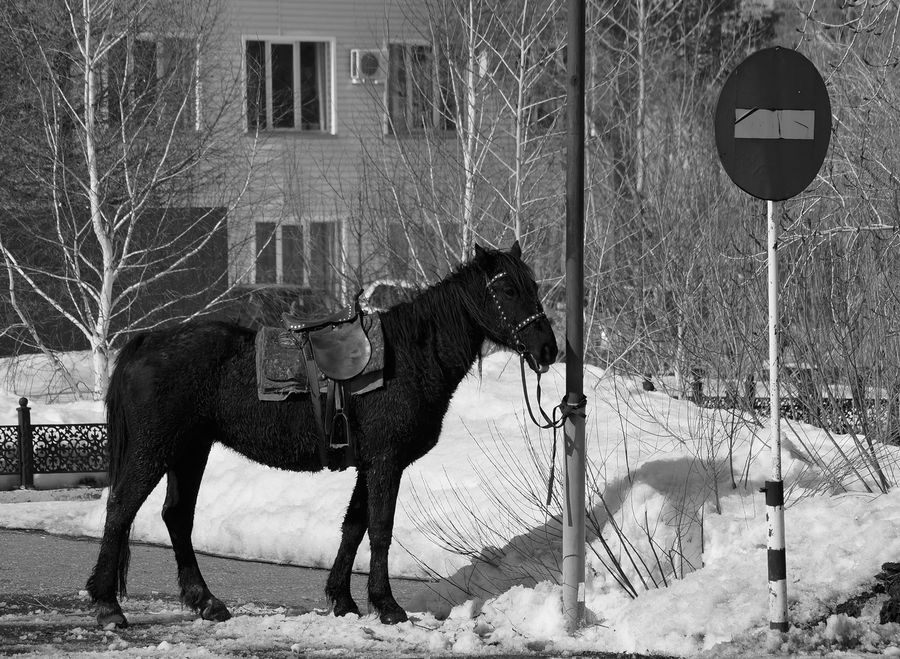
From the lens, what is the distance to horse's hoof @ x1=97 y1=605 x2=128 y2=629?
7508 mm

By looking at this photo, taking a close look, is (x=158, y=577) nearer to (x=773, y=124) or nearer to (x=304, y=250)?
(x=773, y=124)

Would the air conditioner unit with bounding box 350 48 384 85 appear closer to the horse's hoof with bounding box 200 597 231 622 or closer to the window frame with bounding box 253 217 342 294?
the window frame with bounding box 253 217 342 294

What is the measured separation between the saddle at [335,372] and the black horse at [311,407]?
0.09 m

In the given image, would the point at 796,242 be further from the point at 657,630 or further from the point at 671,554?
the point at 657,630

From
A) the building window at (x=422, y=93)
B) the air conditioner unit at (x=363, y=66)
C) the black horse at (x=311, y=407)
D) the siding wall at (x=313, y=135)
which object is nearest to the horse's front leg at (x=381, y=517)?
the black horse at (x=311, y=407)

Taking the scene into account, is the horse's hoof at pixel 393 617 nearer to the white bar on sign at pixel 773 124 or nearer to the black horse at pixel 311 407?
the black horse at pixel 311 407

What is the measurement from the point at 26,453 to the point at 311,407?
9.02 metres

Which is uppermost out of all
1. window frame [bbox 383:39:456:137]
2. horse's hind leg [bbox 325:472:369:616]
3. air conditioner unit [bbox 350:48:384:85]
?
air conditioner unit [bbox 350:48:384:85]

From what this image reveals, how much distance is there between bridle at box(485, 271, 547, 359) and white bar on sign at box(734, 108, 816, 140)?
1534 mm

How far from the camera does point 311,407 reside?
7707 mm

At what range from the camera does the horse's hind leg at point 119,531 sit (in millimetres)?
7590

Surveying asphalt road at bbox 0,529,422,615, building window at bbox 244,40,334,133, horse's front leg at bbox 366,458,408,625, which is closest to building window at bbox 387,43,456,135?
building window at bbox 244,40,334,133

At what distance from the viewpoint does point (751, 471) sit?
30.6ft

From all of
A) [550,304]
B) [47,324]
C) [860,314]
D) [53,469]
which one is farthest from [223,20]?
[860,314]
